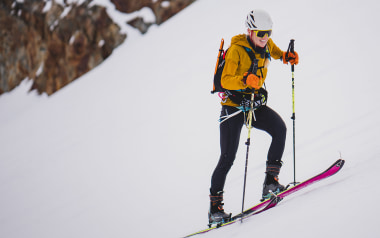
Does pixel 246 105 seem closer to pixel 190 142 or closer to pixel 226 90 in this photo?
pixel 226 90

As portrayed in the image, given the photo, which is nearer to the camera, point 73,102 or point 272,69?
point 272,69

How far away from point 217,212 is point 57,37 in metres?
18.3

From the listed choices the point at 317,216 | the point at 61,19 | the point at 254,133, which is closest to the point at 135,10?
the point at 61,19

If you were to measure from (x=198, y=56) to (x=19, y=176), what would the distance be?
759cm

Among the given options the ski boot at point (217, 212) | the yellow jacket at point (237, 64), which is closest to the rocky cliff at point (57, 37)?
the yellow jacket at point (237, 64)

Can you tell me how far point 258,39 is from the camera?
370 centimetres

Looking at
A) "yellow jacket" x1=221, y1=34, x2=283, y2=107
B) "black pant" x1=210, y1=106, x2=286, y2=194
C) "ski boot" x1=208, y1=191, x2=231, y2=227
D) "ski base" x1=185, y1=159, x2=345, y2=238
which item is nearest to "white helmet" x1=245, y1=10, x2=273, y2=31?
"yellow jacket" x1=221, y1=34, x2=283, y2=107

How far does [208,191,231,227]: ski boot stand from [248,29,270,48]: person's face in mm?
1884

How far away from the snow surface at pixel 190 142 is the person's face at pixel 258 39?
1759 millimetres

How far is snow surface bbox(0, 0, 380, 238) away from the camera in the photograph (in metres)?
3.84

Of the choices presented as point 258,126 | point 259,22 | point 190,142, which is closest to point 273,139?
point 258,126

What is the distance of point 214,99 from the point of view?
32.8ft

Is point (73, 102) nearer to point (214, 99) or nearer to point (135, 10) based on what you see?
point (135, 10)

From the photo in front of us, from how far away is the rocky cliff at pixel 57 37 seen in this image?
17.6 m
